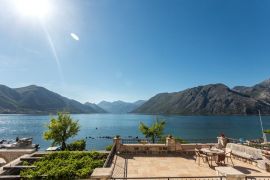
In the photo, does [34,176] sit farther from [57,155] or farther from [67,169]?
[57,155]

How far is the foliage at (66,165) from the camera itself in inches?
533

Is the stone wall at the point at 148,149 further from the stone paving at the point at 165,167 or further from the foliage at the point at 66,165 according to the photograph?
the foliage at the point at 66,165

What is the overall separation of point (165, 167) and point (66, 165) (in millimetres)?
6874

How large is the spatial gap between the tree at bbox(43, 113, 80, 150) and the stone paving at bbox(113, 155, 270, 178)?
17.0m

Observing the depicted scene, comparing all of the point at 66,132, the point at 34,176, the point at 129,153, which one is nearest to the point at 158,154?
the point at 129,153

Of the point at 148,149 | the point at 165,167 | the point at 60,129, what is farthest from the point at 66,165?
the point at 60,129

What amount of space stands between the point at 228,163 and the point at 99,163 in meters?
8.97

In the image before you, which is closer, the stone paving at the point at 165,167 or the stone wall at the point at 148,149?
the stone paving at the point at 165,167

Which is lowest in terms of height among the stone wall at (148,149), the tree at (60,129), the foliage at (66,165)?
the foliage at (66,165)

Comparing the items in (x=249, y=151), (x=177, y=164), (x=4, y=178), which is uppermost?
(x=249, y=151)

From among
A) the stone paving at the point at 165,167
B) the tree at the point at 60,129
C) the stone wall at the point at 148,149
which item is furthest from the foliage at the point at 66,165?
the tree at the point at 60,129

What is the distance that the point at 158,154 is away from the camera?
17.9 metres

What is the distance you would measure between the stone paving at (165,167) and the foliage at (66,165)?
1.86 m

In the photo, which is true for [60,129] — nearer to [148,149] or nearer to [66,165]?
[66,165]
